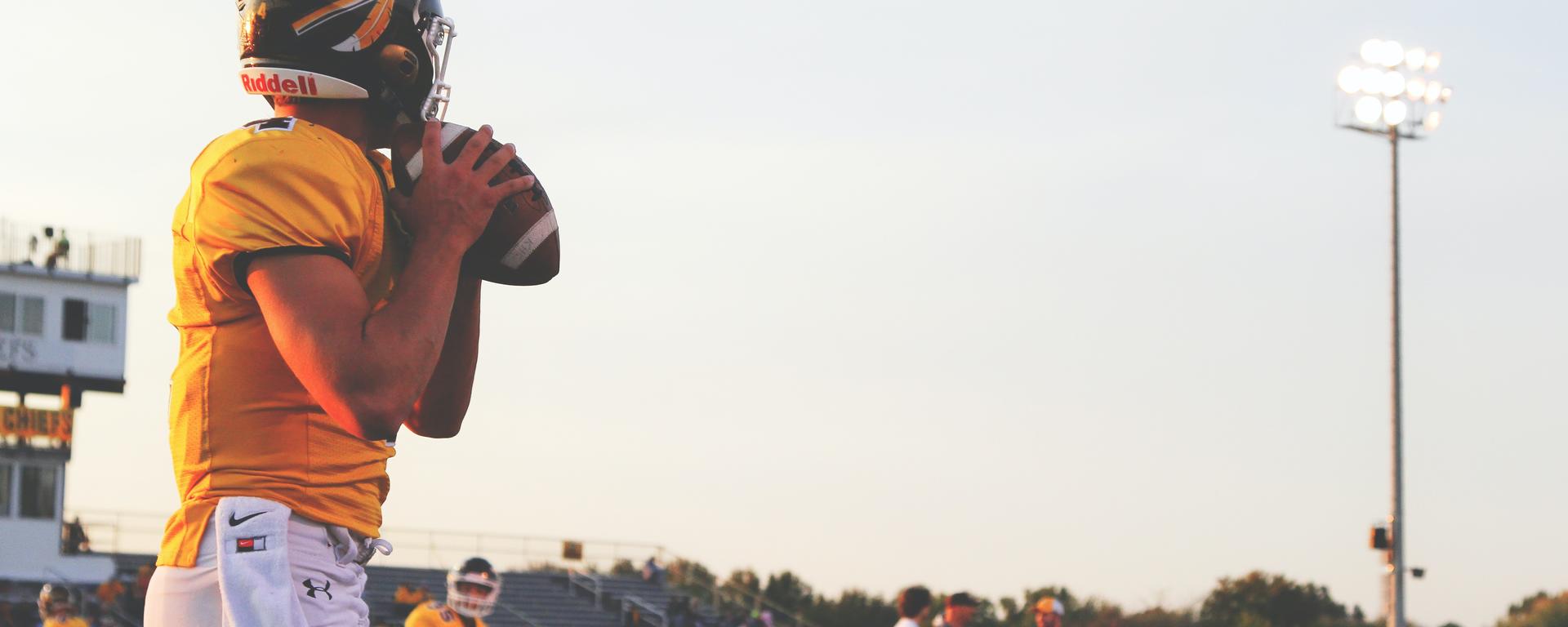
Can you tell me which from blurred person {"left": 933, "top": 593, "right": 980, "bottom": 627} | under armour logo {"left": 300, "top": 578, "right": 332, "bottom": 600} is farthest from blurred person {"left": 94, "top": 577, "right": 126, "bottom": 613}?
under armour logo {"left": 300, "top": 578, "right": 332, "bottom": 600}

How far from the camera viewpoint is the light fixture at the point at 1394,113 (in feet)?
90.5

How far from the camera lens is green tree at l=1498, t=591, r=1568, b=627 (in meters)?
37.3

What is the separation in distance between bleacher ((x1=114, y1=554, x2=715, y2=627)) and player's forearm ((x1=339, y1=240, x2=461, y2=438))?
33897mm

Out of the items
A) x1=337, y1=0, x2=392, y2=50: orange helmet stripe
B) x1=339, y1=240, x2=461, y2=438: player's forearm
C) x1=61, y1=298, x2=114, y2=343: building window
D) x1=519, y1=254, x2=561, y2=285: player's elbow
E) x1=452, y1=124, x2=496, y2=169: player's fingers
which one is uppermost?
x1=61, y1=298, x2=114, y2=343: building window

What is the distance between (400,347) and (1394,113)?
2682cm

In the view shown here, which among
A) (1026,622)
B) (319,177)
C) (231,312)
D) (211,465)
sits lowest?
(1026,622)

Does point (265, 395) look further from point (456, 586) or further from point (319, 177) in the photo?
point (456, 586)

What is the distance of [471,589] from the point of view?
12711mm

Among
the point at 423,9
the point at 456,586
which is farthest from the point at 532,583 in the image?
the point at 423,9

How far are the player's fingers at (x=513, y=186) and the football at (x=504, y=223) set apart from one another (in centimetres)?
1

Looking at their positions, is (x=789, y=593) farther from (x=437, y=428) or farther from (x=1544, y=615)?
(x=437, y=428)

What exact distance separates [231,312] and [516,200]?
0.53m

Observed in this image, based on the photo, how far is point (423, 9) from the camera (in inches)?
132

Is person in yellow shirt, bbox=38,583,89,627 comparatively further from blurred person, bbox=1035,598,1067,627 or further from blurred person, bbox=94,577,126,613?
blurred person, bbox=94,577,126,613
